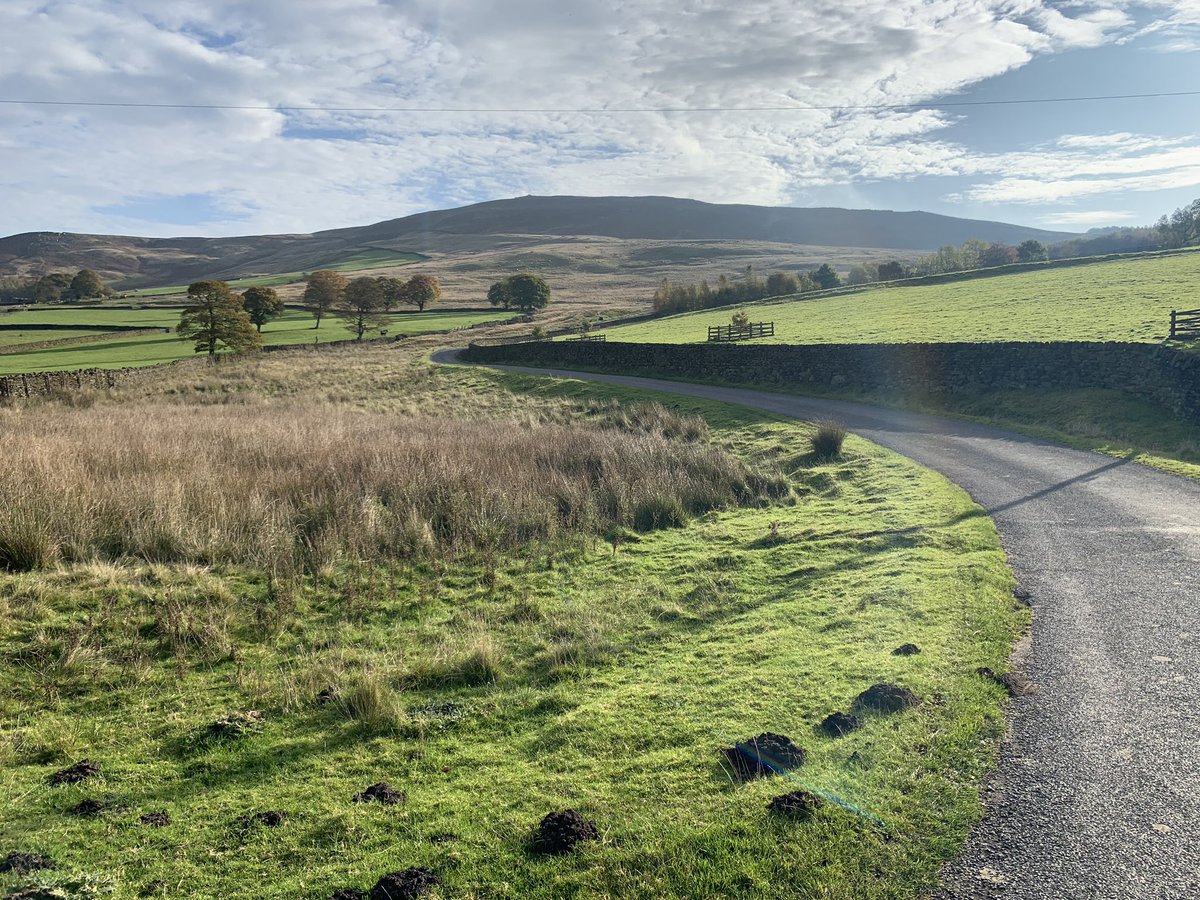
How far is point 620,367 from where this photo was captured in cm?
4944

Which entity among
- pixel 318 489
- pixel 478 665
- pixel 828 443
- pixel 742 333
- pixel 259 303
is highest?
pixel 259 303

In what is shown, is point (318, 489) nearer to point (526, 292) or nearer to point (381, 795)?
point (381, 795)

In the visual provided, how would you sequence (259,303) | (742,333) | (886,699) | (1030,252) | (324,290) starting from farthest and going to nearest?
(1030,252) < (324,290) < (259,303) < (742,333) < (886,699)

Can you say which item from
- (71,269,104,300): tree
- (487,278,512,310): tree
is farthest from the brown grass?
(71,269,104,300): tree

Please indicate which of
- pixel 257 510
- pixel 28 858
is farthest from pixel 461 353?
pixel 28 858

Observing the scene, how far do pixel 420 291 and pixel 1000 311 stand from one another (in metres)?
92.2

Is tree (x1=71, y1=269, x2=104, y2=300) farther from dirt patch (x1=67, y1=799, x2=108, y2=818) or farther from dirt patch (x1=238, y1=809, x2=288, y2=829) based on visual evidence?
dirt patch (x1=238, y1=809, x2=288, y2=829)

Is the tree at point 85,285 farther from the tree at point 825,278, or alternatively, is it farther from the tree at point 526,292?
the tree at point 825,278

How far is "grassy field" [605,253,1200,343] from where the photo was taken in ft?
117

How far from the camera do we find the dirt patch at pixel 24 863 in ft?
14.8

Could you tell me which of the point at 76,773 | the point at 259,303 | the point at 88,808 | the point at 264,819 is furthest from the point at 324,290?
the point at 264,819

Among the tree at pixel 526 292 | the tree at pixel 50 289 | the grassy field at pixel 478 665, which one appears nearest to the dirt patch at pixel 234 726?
the grassy field at pixel 478 665

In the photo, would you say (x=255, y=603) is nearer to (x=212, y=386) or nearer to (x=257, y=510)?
(x=257, y=510)

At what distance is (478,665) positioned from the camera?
782 cm
